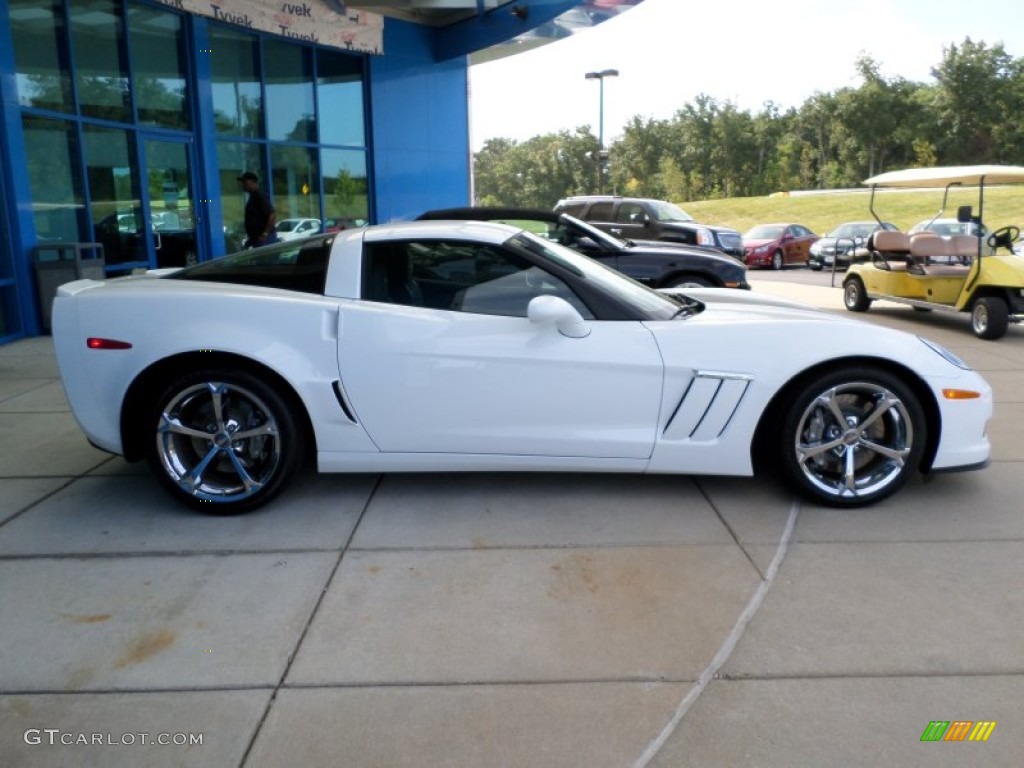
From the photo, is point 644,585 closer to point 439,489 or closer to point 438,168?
point 439,489

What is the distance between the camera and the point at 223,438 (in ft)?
13.7

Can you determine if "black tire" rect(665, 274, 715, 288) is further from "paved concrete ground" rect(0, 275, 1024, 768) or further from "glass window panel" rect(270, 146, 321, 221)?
"glass window panel" rect(270, 146, 321, 221)

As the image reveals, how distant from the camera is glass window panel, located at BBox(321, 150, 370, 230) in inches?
655

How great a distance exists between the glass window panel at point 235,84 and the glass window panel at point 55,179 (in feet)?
11.1

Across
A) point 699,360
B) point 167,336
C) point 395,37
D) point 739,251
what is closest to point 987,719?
point 699,360

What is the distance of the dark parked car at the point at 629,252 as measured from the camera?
9.27 metres

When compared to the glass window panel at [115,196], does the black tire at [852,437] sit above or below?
below

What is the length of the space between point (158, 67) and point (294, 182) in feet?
12.1

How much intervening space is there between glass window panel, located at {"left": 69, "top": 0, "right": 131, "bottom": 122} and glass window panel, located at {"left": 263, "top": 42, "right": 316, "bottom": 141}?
343 cm

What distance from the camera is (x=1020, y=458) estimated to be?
5.14 meters

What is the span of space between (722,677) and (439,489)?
2129 mm

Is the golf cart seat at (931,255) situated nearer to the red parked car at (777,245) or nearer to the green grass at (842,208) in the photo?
the red parked car at (777,245)

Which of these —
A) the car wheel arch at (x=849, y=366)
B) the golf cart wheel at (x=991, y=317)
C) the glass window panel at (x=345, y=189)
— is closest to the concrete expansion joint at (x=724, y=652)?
the car wheel arch at (x=849, y=366)

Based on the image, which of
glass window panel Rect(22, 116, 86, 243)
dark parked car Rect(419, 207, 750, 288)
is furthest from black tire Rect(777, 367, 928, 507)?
glass window panel Rect(22, 116, 86, 243)
